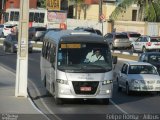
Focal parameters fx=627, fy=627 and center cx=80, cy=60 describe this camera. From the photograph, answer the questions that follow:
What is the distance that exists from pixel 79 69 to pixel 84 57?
63cm

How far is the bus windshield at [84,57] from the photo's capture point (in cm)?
2153

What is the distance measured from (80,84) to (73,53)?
50.0 inches

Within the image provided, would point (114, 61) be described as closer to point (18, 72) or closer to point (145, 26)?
point (18, 72)

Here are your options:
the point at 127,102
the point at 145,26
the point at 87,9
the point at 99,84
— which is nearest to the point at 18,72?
the point at 99,84

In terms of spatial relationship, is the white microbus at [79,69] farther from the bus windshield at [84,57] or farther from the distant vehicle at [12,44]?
the distant vehicle at [12,44]

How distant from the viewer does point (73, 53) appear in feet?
72.1

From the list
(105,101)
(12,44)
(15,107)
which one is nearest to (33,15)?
(12,44)

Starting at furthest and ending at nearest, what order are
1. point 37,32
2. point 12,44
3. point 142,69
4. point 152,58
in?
point 37,32
point 12,44
point 152,58
point 142,69

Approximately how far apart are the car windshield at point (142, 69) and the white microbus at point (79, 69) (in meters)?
5.22

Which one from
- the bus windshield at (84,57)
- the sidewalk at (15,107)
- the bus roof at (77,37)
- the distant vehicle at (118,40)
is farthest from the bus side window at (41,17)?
the bus windshield at (84,57)

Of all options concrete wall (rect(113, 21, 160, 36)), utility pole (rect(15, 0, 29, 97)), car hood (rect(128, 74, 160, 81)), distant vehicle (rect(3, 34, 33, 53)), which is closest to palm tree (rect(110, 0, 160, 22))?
concrete wall (rect(113, 21, 160, 36))

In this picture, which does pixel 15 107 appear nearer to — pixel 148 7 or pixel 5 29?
pixel 148 7

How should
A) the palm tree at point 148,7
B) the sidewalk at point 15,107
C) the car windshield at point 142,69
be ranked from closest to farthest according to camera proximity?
1. the sidewalk at point 15,107
2. the car windshield at point 142,69
3. the palm tree at point 148,7

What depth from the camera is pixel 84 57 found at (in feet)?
71.7
